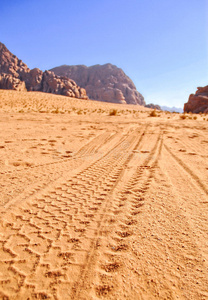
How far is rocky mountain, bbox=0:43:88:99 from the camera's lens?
52.9 m

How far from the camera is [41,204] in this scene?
2.46m

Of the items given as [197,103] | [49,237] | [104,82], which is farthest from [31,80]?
[49,237]

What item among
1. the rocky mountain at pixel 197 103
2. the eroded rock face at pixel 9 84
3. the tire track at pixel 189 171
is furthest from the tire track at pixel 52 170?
the eroded rock face at pixel 9 84

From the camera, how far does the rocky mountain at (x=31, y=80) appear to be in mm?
52875

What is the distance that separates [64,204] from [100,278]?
1.19m

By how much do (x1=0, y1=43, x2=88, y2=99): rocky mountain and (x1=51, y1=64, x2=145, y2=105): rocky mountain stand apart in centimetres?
2812

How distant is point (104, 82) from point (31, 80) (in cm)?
4146

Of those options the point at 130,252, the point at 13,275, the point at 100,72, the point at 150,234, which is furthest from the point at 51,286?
the point at 100,72

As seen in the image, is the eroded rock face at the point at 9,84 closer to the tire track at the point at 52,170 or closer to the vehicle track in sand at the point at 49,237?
the tire track at the point at 52,170

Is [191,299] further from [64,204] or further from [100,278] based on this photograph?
[64,204]

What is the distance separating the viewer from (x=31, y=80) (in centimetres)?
6194

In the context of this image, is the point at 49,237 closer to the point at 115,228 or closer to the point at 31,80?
the point at 115,228

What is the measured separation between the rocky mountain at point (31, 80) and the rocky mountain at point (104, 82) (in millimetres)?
28118

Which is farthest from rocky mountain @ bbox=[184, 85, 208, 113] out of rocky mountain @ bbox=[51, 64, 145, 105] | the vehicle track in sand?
rocky mountain @ bbox=[51, 64, 145, 105]
